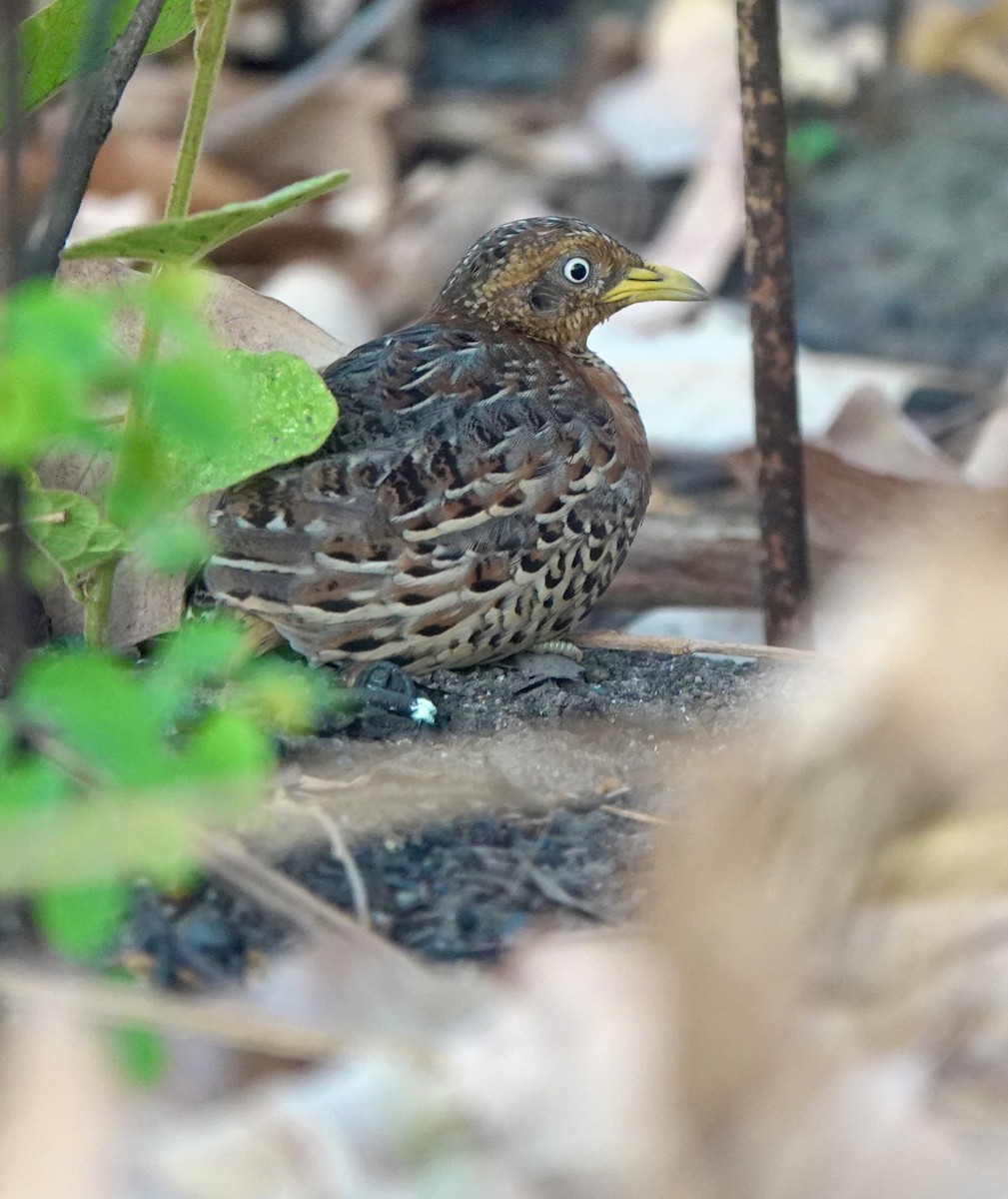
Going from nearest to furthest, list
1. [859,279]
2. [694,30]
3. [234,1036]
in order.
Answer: [234,1036]
[859,279]
[694,30]

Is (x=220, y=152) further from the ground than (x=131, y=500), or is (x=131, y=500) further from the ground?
(x=131, y=500)

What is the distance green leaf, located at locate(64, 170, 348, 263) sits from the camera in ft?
6.97

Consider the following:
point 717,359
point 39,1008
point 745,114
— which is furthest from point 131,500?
point 717,359

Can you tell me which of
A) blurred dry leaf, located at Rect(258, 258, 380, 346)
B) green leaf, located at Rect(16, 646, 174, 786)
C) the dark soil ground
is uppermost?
green leaf, located at Rect(16, 646, 174, 786)

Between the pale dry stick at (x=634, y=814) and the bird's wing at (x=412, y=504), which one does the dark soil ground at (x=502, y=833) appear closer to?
the pale dry stick at (x=634, y=814)

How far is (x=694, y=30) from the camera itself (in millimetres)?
7523

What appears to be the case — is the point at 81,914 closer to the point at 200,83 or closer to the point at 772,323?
the point at 200,83

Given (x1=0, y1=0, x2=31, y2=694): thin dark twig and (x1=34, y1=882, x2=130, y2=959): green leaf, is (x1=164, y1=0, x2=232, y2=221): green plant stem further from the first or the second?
(x1=34, y1=882, x2=130, y2=959): green leaf

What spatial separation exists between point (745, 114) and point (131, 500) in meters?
1.81

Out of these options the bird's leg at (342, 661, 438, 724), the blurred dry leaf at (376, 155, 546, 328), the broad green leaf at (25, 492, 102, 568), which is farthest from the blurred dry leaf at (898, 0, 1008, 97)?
the broad green leaf at (25, 492, 102, 568)

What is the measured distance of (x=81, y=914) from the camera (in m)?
1.51

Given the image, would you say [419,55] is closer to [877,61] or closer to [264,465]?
[877,61]

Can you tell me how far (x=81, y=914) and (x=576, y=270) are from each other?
2157 millimetres

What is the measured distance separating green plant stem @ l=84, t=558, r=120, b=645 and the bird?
21 centimetres
